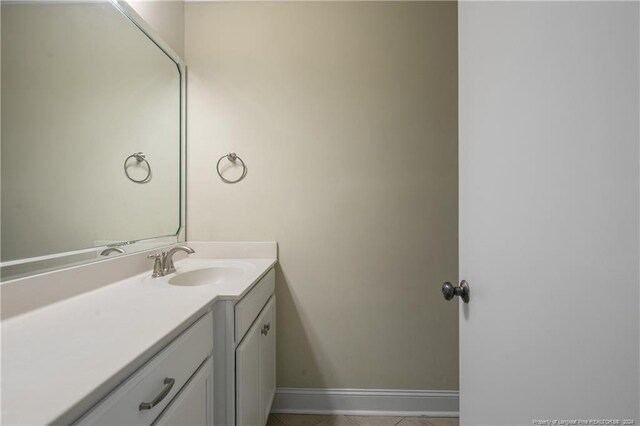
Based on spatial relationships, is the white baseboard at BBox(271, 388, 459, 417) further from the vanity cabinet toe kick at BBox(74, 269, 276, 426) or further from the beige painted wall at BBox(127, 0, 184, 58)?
the beige painted wall at BBox(127, 0, 184, 58)

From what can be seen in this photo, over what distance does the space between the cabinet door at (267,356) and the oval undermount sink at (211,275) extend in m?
0.24

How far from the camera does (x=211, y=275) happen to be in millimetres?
1408

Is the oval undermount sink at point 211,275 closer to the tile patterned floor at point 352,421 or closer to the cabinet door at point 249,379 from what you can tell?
the cabinet door at point 249,379

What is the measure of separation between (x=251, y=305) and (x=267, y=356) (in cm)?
45

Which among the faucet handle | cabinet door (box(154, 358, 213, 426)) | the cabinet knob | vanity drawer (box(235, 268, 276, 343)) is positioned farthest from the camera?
the cabinet knob

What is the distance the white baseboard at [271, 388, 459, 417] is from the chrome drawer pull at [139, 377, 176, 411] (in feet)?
3.92

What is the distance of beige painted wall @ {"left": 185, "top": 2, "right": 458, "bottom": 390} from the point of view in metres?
1.62

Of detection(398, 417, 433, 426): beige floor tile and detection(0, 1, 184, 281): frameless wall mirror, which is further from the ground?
detection(0, 1, 184, 281): frameless wall mirror

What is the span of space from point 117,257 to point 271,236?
0.75 metres

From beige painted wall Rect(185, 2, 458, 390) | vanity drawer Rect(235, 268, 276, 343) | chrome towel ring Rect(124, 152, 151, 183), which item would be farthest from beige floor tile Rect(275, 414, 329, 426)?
chrome towel ring Rect(124, 152, 151, 183)

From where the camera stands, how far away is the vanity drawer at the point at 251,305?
0.97m

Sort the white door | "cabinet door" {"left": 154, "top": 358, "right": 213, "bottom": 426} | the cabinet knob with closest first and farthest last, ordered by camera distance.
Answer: the white door
"cabinet door" {"left": 154, "top": 358, "right": 213, "bottom": 426}
the cabinet knob

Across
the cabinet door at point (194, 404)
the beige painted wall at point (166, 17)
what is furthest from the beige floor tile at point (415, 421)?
the beige painted wall at point (166, 17)

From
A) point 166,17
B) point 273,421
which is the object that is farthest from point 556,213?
point 166,17
